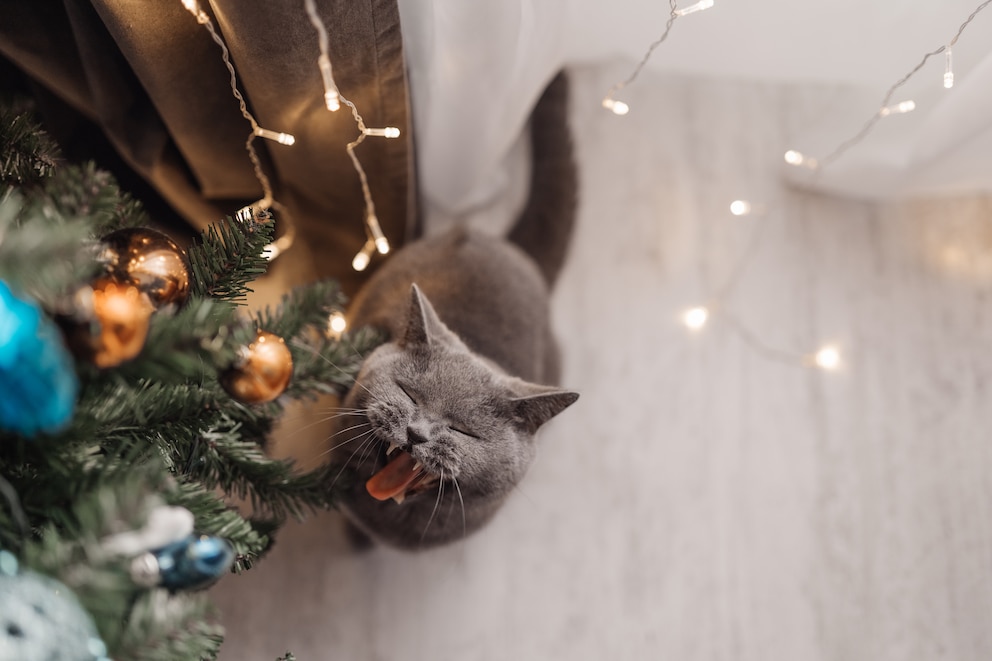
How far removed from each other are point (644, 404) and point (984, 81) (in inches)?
29.4

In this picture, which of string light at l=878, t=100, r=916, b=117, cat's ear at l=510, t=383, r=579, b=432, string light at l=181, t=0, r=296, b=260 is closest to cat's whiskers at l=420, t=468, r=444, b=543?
cat's ear at l=510, t=383, r=579, b=432

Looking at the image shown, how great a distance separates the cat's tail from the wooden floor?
84 mm

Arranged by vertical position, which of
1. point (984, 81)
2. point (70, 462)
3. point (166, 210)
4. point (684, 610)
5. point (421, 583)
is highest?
point (984, 81)

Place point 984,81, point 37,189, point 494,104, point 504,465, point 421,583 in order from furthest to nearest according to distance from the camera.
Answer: point 421,583 < point 494,104 < point 984,81 < point 504,465 < point 37,189

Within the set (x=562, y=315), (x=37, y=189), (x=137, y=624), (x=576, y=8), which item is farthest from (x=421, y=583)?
(x=576, y=8)

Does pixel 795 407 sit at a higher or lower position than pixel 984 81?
lower

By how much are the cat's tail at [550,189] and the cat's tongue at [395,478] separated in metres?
0.58

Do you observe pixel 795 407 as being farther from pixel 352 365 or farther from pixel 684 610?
pixel 352 365

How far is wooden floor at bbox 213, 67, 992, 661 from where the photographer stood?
45.1 inches

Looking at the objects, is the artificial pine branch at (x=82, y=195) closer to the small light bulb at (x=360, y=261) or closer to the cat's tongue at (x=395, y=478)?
the cat's tongue at (x=395, y=478)

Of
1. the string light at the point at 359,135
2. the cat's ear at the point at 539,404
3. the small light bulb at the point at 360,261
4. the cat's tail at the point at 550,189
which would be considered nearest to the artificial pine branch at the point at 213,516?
the cat's ear at the point at 539,404

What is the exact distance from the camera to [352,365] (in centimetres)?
89

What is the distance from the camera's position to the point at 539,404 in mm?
804

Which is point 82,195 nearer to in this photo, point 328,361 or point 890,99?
point 328,361
